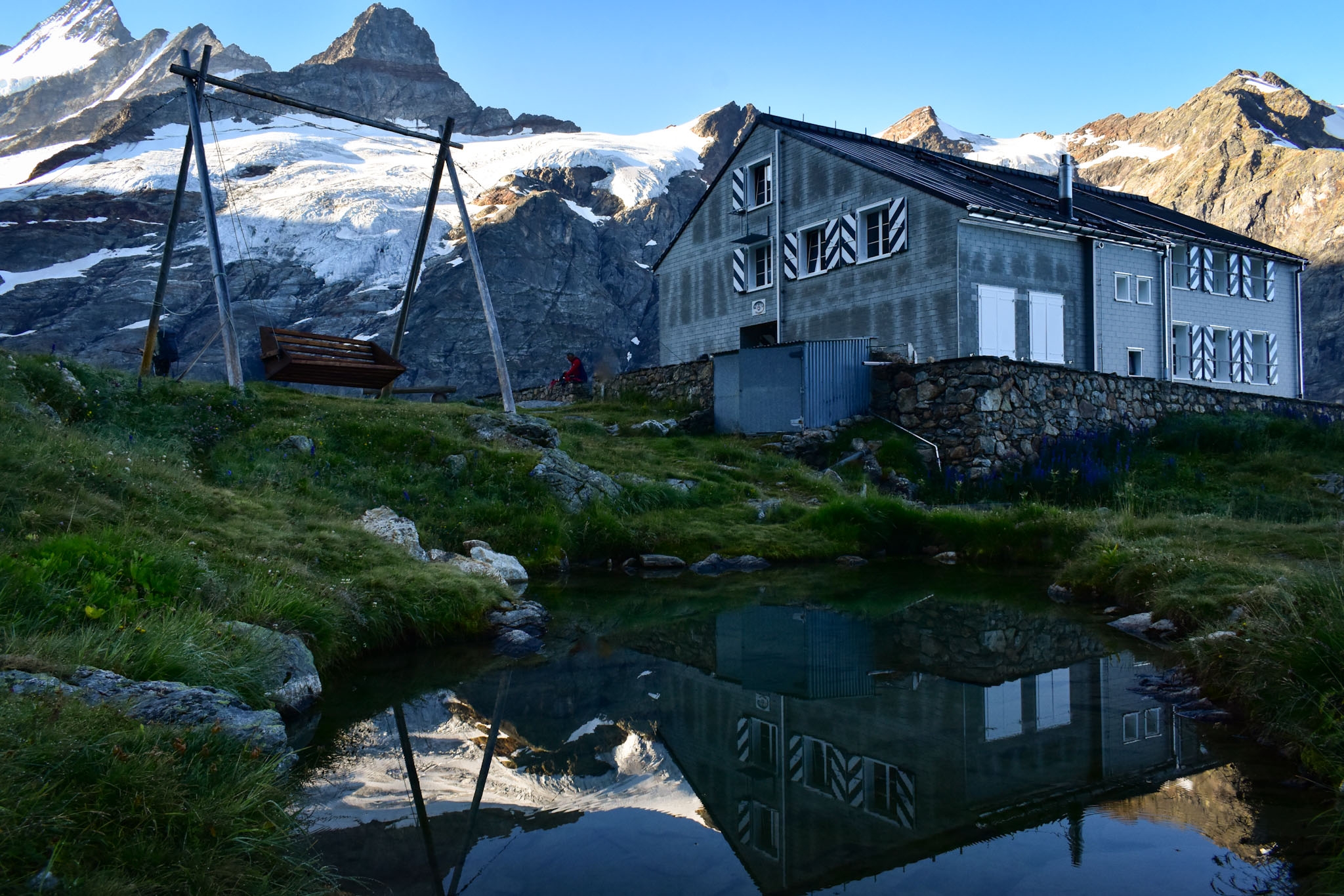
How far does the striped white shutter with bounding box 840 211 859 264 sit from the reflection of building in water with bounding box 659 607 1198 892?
2152 centimetres

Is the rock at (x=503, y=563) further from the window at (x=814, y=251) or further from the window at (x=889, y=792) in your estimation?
the window at (x=814, y=251)

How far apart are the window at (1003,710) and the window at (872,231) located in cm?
2178

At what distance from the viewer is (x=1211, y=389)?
25.8 m

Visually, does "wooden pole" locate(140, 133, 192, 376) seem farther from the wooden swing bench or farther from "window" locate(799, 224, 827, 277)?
"window" locate(799, 224, 827, 277)

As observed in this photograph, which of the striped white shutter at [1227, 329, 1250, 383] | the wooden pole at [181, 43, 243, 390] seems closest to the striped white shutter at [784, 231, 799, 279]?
the striped white shutter at [1227, 329, 1250, 383]

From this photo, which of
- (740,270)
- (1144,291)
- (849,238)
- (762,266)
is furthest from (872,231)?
(1144,291)

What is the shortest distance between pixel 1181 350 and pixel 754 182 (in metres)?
15.6

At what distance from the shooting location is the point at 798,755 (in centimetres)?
568

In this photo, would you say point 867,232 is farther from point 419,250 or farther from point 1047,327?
point 419,250

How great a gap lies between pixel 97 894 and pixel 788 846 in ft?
9.74

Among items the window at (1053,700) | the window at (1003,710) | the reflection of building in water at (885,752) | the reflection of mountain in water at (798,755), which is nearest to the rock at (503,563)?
the reflection of mountain in water at (798,755)

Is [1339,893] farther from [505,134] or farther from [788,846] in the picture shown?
[505,134]

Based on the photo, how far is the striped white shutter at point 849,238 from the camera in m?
27.8

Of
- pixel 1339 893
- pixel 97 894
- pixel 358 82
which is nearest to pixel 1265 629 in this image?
pixel 1339 893
